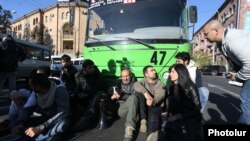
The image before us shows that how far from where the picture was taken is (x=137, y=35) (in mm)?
7375

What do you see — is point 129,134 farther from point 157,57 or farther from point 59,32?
point 59,32

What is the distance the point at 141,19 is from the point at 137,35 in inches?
19.8

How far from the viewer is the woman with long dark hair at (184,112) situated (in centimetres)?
493

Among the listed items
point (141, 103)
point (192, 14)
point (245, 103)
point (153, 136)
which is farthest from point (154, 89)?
point (192, 14)

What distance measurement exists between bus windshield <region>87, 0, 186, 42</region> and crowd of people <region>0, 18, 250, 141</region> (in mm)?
939

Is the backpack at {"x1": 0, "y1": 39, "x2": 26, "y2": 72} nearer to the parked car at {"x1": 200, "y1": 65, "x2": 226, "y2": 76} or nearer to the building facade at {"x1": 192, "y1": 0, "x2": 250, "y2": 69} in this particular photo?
the building facade at {"x1": 192, "y1": 0, "x2": 250, "y2": 69}

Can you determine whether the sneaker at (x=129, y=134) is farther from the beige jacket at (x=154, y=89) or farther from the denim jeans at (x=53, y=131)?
the denim jeans at (x=53, y=131)

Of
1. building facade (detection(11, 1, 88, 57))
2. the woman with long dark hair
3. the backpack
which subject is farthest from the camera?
building facade (detection(11, 1, 88, 57))

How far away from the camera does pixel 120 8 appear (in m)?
7.88

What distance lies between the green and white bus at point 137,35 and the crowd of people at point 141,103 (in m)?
0.38

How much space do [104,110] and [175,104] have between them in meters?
2.05

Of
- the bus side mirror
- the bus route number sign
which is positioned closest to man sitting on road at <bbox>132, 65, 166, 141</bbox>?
the bus route number sign

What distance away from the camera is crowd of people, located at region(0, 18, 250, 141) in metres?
3.94

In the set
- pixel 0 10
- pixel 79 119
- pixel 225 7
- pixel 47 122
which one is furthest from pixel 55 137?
pixel 225 7
